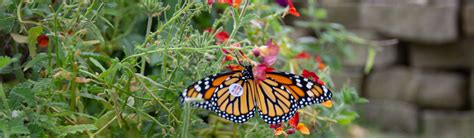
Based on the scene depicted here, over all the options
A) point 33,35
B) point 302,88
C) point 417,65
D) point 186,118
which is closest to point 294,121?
point 302,88

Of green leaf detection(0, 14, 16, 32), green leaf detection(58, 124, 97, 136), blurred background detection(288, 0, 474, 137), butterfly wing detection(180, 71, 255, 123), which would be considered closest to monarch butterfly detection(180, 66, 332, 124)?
butterfly wing detection(180, 71, 255, 123)

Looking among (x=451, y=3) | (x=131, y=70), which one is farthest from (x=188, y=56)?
(x=451, y=3)

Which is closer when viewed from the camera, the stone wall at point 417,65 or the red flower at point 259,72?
the red flower at point 259,72

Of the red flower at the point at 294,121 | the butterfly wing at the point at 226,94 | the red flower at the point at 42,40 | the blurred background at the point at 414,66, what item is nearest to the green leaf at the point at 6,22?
the red flower at the point at 42,40

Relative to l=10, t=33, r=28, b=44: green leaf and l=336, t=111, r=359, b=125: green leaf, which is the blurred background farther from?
l=10, t=33, r=28, b=44: green leaf

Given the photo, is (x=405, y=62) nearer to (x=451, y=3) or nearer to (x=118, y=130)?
(x=451, y=3)

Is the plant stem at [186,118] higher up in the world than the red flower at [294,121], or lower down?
higher up

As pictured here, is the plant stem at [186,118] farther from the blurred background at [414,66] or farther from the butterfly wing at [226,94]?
the blurred background at [414,66]
